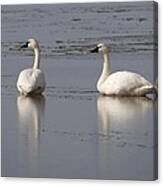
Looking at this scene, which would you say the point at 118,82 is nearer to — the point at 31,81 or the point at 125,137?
the point at 125,137

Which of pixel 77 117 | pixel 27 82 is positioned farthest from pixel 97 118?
pixel 27 82

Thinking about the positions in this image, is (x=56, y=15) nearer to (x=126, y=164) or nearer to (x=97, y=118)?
(x=97, y=118)

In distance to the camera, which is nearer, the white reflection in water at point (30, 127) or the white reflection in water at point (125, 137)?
the white reflection in water at point (125, 137)

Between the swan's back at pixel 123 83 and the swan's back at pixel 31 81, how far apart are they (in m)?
0.21

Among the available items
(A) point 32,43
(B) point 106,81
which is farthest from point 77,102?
(A) point 32,43

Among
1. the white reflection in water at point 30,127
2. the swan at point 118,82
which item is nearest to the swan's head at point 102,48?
the swan at point 118,82

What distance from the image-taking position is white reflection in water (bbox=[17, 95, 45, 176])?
272 centimetres

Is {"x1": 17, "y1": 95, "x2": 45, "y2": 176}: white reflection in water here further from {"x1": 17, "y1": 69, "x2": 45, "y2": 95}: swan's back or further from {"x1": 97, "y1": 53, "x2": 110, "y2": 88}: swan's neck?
{"x1": 97, "y1": 53, "x2": 110, "y2": 88}: swan's neck

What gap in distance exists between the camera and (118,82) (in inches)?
106

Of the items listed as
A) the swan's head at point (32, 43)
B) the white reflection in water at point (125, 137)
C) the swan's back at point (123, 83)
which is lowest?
the white reflection in water at point (125, 137)

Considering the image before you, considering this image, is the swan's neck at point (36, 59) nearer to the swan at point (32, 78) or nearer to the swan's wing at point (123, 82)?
the swan at point (32, 78)

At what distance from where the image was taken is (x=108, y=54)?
2.66 m

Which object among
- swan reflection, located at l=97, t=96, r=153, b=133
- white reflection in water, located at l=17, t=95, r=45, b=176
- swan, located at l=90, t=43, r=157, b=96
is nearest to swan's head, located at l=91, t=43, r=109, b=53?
swan, located at l=90, t=43, r=157, b=96

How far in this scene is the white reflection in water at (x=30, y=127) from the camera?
272cm
